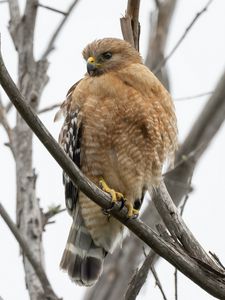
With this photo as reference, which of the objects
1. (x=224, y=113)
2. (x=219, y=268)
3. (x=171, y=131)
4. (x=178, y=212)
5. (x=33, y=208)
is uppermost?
(x=224, y=113)

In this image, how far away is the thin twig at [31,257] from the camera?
4707mm

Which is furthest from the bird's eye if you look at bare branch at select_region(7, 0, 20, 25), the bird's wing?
bare branch at select_region(7, 0, 20, 25)

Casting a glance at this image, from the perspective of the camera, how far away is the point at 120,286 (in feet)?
22.8

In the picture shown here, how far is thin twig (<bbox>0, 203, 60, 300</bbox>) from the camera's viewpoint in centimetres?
471

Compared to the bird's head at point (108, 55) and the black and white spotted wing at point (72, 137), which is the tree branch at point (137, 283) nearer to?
the black and white spotted wing at point (72, 137)

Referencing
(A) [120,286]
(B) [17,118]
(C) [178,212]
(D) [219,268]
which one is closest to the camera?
(D) [219,268]

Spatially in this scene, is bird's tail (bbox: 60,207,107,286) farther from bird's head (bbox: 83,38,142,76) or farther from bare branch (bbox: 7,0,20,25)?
bare branch (bbox: 7,0,20,25)

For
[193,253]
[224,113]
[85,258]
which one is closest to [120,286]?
[85,258]

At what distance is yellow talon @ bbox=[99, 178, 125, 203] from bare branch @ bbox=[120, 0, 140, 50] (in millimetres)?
1401

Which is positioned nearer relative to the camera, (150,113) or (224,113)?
(150,113)

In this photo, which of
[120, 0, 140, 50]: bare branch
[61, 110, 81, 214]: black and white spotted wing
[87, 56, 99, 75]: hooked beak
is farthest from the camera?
[87, 56, 99, 75]: hooked beak

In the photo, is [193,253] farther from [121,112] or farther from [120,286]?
[120,286]

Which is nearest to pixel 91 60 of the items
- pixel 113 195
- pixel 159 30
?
pixel 113 195

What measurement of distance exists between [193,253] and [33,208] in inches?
53.4
